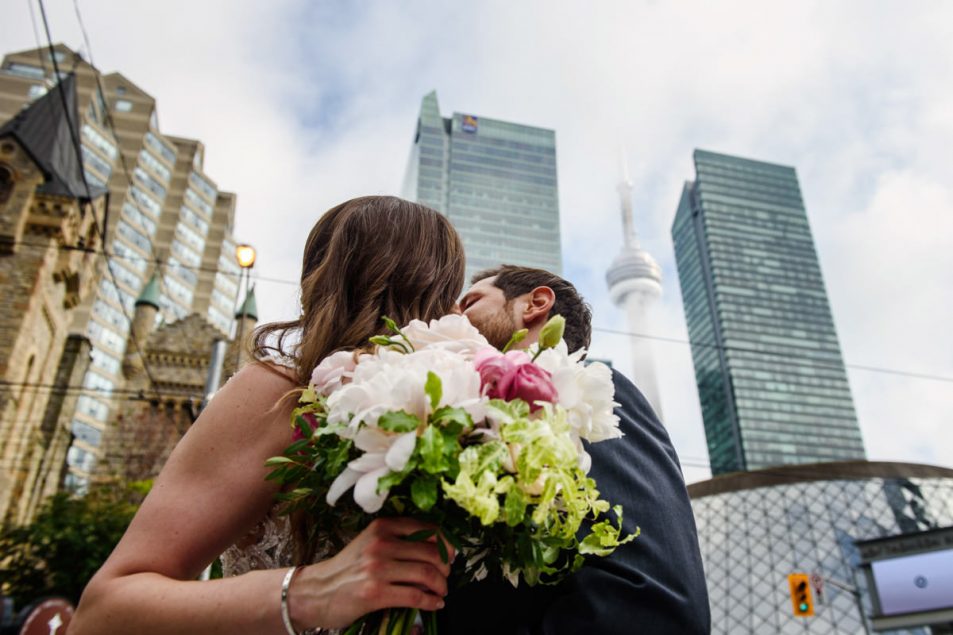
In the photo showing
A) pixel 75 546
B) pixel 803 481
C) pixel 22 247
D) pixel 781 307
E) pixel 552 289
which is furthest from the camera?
pixel 781 307

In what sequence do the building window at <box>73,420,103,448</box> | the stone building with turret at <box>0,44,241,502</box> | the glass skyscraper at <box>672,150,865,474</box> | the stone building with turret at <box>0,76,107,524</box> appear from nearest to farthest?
the stone building with turret at <box>0,76,107,524</box> < the building window at <box>73,420,103,448</box> < the stone building with turret at <box>0,44,241,502</box> < the glass skyscraper at <box>672,150,865,474</box>

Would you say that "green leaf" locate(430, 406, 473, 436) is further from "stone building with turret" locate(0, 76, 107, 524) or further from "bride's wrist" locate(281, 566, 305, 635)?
"stone building with turret" locate(0, 76, 107, 524)

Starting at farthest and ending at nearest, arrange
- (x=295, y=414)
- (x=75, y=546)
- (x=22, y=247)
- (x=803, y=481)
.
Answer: (x=803, y=481) → (x=22, y=247) → (x=75, y=546) → (x=295, y=414)

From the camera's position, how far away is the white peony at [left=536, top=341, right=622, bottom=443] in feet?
3.78

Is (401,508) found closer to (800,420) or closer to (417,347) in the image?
(417,347)

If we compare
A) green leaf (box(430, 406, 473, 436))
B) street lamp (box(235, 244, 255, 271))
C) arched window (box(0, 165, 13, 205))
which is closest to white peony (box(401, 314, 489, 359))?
green leaf (box(430, 406, 473, 436))

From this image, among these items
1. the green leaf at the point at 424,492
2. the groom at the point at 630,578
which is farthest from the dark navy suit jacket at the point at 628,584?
the green leaf at the point at 424,492

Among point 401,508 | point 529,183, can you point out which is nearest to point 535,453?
point 401,508

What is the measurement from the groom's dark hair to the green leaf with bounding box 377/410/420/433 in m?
1.22

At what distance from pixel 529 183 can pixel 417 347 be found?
127 meters

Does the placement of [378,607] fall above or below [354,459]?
below

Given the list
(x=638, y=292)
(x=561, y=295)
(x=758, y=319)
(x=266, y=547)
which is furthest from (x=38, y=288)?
(x=758, y=319)

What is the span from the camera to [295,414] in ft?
3.92

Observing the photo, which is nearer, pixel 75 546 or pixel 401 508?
pixel 401 508
